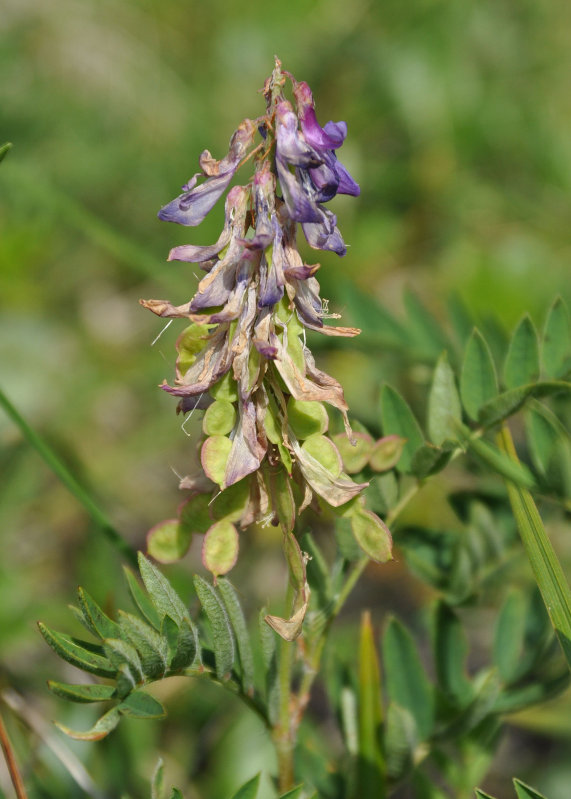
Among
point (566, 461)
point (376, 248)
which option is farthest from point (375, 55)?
point (566, 461)

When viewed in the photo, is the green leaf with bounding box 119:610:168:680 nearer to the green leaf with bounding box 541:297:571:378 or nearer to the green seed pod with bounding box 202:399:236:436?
the green seed pod with bounding box 202:399:236:436

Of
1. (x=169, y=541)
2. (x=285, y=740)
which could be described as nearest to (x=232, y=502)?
(x=169, y=541)

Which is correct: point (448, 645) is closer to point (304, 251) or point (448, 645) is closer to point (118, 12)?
point (304, 251)

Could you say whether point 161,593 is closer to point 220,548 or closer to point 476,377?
point 220,548

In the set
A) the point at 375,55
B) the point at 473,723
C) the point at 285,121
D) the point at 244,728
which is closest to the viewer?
the point at 285,121

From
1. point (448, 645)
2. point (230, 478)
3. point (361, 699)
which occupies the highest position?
point (230, 478)

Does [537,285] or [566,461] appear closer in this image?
[566,461]

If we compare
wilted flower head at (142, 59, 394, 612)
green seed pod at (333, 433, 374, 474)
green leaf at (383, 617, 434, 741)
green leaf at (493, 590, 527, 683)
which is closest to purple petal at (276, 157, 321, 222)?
wilted flower head at (142, 59, 394, 612)
